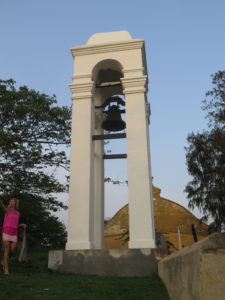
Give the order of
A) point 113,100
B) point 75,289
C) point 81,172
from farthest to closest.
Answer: point 113,100, point 81,172, point 75,289

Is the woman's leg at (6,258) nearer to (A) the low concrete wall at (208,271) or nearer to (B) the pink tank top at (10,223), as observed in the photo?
(B) the pink tank top at (10,223)

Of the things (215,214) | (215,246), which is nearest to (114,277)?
(215,246)

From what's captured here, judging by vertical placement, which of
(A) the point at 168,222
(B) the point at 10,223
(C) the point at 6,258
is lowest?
(C) the point at 6,258

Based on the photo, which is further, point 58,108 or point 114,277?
point 58,108

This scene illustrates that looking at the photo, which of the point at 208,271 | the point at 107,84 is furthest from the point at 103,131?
the point at 208,271

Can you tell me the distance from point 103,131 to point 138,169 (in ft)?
7.11

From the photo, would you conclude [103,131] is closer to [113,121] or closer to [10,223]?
[113,121]

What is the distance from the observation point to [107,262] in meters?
5.63

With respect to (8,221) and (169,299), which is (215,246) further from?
(8,221)

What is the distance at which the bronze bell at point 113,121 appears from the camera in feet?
25.4

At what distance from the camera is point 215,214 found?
784 inches

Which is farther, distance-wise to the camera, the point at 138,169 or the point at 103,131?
the point at 103,131

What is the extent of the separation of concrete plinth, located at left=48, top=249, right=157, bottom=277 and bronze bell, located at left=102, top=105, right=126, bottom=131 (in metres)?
3.25

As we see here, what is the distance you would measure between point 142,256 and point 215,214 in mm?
15758
